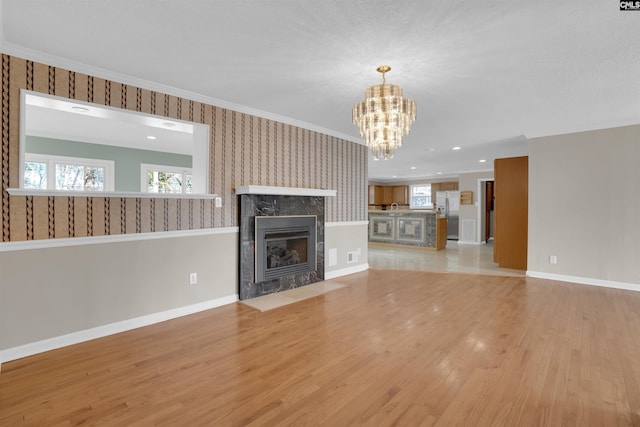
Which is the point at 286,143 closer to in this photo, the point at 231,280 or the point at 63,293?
the point at 231,280

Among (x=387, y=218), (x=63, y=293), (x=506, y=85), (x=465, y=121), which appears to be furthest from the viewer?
(x=387, y=218)

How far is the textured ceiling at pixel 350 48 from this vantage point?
191cm

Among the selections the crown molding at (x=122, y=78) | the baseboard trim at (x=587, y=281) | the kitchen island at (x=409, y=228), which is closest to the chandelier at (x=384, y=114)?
the crown molding at (x=122, y=78)

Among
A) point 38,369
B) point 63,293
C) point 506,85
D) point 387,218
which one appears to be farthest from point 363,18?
point 387,218

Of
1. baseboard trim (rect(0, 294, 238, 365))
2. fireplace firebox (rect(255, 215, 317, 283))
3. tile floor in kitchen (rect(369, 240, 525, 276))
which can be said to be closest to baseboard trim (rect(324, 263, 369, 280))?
fireplace firebox (rect(255, 215, 317, 283))

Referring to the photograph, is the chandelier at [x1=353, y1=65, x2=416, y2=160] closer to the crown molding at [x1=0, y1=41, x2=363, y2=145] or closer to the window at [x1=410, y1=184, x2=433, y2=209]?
the crown molding at [x1=0, y1=41, x2=363, y2=145]

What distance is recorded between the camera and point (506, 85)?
306cm

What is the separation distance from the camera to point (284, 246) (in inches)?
168

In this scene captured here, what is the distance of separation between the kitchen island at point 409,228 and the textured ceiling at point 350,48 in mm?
4670

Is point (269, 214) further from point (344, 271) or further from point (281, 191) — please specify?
point (344, 271)

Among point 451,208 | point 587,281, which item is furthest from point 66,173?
point 451,208

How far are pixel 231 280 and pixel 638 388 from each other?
3644 millimetres

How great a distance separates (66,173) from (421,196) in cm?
1096

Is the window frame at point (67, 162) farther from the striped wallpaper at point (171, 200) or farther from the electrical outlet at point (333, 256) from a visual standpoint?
the electrical outlet at point (333, 256)
